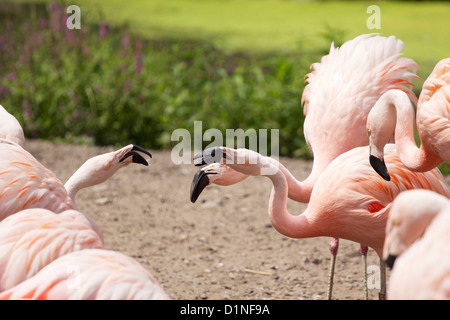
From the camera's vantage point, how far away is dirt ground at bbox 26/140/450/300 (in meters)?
4.10

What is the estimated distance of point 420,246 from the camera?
2.18 m

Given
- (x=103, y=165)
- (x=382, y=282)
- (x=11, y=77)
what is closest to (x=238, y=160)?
(x=103, y=165)

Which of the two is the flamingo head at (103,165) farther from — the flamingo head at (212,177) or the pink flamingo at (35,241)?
the pink flamingo at (35,241)

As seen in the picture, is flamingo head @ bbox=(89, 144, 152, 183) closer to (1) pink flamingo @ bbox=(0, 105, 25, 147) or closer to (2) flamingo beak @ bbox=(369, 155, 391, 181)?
(1) pink flamingo @ bbox=(0, 105, 25, 147)

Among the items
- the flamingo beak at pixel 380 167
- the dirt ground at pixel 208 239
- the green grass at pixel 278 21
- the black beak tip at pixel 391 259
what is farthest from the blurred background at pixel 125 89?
the black beak tip at pixel 391 259

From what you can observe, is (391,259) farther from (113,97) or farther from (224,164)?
(113,97)

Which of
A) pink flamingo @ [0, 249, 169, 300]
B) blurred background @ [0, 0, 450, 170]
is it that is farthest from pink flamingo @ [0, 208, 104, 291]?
blurred background @ [0, 0, 450, 170]

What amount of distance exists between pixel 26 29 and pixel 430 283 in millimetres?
5535

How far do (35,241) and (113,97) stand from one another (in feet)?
11.9

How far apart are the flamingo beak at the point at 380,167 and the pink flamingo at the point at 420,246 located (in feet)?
3.38

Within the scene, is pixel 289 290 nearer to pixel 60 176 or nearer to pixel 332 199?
pixel 332 199
